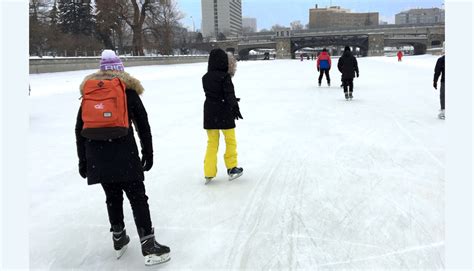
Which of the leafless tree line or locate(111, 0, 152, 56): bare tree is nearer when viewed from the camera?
the leafless tree line

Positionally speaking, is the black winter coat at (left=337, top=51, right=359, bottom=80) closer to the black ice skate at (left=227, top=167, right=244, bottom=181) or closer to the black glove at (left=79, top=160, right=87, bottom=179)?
the black ice skate at (left=227, top=167, right=244, bottom=181)

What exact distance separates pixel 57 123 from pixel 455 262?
876cm

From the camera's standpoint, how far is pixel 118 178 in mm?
3219

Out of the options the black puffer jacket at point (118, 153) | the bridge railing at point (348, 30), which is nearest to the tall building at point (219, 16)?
the bridge railing at point (348, 30)

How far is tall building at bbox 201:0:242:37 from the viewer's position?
409 feet

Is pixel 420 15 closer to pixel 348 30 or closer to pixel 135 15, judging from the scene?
pixel 348 30

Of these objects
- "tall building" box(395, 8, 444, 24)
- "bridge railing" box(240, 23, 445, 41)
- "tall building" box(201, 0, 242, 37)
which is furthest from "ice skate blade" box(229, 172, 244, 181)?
"tall building" box(395, 8, 444, 24)

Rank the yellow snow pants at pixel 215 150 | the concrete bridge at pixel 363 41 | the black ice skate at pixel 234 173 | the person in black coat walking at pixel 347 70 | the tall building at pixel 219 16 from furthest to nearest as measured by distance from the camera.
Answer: the tall building at pixel 219 16, the concrete bridge at pixel 363 41, the person in black coat walking at pixel 347 70, the black ice skate at pixel 234 173, the yellow snow pants at pixel 215 150

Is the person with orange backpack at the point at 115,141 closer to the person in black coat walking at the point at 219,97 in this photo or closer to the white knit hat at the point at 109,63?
the white knit hat at the point at 109,63

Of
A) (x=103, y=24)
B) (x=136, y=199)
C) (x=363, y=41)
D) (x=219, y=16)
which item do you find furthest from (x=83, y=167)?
(x=219, y=16)

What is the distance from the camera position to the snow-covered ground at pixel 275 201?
138 inches

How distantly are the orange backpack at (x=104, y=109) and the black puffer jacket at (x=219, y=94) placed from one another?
6.32ft

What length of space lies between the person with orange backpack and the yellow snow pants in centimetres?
177

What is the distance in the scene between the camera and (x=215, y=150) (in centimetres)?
521
